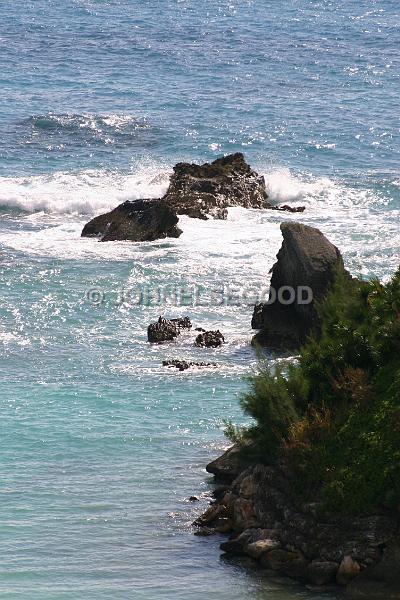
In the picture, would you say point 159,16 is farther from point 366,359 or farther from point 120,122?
point 366,359

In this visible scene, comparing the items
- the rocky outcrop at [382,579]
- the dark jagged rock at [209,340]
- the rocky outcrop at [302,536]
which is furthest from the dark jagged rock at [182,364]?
the rocky outcrop at [382,579]

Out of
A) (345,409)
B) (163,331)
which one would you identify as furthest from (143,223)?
(345,409)

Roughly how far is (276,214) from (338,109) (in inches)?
746

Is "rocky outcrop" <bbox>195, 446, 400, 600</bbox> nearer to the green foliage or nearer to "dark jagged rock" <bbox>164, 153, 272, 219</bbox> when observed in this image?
the green foliage

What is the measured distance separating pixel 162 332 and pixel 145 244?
9.21 metres

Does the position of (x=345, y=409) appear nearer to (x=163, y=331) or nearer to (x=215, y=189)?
(x=163, y=331)

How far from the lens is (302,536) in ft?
64.2

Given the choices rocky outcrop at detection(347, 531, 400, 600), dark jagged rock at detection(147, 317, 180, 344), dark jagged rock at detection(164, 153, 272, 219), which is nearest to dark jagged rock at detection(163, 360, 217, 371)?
dark jagged rock at detection(147, 317, 180, 344)

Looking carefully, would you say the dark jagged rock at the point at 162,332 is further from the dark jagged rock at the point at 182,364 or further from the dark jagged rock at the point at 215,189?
the dark jagged rock at the point at 215,189

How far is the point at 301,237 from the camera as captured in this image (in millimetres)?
30750

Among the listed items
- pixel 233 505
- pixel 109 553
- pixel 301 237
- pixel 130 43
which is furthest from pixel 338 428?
pixel 130 43

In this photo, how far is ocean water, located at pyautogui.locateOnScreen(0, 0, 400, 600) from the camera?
21.1 m

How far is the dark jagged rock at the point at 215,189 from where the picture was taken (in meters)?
44.5

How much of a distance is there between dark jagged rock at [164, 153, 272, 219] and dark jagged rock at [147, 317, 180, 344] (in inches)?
484
